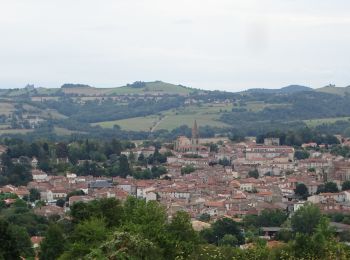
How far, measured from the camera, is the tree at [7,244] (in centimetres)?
2576

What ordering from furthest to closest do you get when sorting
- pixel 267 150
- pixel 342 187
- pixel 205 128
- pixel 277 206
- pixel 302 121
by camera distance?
pixel 302 121
pixel 205 128
pixel 267 150
pixel 342 187
pixel 277 206

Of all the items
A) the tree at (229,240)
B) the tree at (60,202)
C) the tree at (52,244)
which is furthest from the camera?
the tree at (60,202)

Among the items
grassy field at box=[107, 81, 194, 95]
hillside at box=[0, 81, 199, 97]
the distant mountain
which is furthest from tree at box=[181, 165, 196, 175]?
grassy field at box=[107, 81, 194, 95]

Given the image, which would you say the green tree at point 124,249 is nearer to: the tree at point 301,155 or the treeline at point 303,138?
the tree at point 301,155

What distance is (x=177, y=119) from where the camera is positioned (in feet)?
449

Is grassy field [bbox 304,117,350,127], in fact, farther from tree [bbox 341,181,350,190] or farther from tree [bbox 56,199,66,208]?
tree [bbox 56,199,66,208]

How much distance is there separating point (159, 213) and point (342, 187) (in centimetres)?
4100

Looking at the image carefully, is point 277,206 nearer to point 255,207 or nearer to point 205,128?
point 255,207

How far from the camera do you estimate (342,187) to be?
64188 mm

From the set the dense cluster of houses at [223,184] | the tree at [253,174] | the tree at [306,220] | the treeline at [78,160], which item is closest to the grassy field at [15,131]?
the treeline at [78,160]

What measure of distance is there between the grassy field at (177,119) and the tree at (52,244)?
98092 mm

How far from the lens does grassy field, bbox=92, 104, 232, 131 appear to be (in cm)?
13125

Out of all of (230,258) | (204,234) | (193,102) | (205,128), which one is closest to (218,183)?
(204,234)

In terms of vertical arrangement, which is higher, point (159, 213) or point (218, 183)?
point (159, 213)
